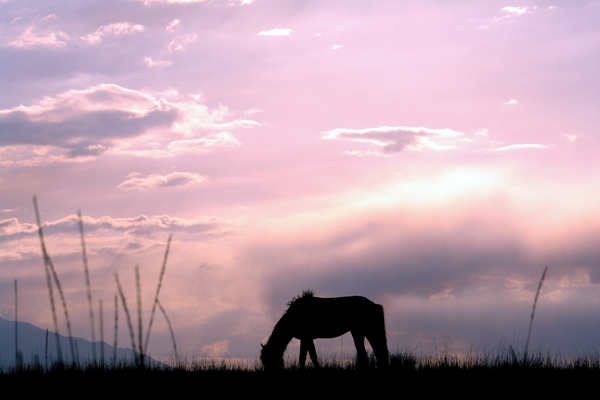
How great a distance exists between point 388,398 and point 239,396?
9.11 feet

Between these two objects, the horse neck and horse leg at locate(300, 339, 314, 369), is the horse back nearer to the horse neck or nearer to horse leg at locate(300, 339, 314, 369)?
the horse neck

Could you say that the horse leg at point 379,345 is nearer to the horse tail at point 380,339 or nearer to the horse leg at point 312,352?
the horse tail at point 380,339

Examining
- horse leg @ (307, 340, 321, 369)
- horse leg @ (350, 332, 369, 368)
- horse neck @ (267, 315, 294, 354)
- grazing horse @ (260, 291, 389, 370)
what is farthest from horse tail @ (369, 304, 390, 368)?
horse neck @ (267, 315, 294, 354)

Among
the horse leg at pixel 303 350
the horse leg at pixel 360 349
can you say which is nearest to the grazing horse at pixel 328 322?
the horse leg at pixel 360 349

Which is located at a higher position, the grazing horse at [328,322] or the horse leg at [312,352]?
Result: the grazing horse at [328,322]

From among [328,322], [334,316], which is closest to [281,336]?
[328,322]

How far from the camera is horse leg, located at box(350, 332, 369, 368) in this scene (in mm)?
13035

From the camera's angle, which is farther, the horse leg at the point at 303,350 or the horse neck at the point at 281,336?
the horse neck at the point at 281,336

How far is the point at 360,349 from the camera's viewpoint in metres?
14.0

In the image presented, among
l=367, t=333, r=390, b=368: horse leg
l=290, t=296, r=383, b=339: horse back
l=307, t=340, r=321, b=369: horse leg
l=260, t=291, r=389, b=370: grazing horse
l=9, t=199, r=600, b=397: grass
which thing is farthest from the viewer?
l=290, t=296, r=383, b=339: horse back

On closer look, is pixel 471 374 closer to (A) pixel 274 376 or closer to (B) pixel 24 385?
(A) pixel 274 376

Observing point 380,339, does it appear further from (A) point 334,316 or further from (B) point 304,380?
(B) point 304,380

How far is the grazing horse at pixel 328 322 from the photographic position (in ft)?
47.2

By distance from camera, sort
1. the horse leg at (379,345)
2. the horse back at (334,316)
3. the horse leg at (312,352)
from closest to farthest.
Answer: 1. the horse leg at (312,352)
2. the horse leg at (379,345)
3. the horse back at (334,316)
